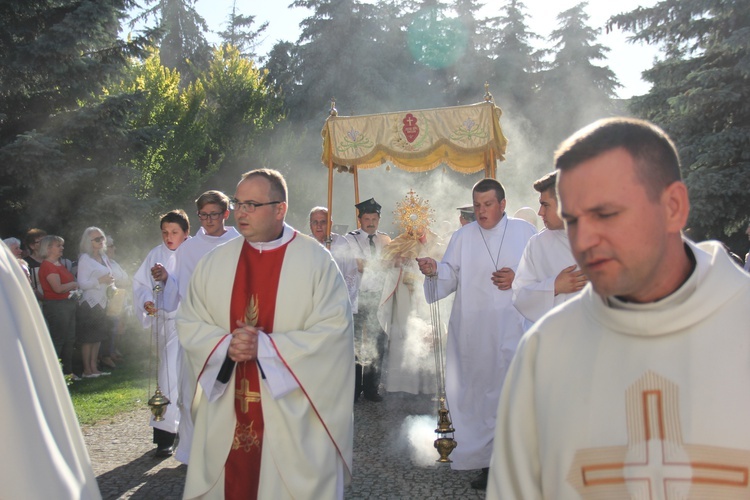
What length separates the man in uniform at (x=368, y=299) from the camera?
9.32 m

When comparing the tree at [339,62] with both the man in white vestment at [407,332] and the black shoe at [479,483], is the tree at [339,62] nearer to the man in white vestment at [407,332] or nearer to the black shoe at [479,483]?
the man in white vestment at [407,332]

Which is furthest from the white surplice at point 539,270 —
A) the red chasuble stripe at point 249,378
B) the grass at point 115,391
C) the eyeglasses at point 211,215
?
the grass at point 115,391

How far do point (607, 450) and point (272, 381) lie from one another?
2.39 m

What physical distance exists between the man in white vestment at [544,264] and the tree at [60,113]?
38.6 ft

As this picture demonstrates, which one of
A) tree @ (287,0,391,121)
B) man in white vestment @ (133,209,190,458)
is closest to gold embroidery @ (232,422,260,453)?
man in white vestment @ (133,209,190,458)

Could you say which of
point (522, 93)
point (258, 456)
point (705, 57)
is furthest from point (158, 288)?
point (522, 93)

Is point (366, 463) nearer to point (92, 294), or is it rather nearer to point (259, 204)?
point (259, 204)

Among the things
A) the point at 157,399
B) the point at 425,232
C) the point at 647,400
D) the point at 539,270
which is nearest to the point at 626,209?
the point at 647,400

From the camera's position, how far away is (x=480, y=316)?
6469 mm

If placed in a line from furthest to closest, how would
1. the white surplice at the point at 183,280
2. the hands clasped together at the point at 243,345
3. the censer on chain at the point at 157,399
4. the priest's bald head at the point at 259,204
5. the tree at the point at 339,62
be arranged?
the tree at the point at 339,62, the white surplice at the point at 183,280, the censer on chain at the point at 157,399, the priest's bald head at the point at 259,204, the hands clasped together at the point at 243,345

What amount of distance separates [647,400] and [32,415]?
173 cm

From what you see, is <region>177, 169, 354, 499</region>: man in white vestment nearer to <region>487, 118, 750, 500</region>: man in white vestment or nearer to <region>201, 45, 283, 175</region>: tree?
<region>487, 118, 750, 500</region>: man in white vestment

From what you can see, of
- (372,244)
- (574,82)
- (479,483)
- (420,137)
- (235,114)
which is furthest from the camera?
(574,82)

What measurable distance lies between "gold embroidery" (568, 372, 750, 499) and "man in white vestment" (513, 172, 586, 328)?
8.92ft
